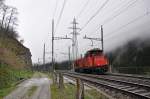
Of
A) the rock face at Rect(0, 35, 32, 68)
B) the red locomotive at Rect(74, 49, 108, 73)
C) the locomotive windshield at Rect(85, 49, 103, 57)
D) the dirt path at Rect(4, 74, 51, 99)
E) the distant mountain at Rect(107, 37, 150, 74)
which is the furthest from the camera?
the distant mountain at Rect(107, 37, 150, 74)

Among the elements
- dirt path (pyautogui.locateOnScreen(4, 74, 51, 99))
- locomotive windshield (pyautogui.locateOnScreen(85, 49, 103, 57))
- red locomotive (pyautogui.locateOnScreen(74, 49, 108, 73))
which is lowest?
dirt path (pyautogui.locateOnScreen(4, 74, 51, 99))

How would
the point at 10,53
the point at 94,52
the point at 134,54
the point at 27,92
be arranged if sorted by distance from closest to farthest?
the point at 27,92 → the point at 94,52 → the point at 10,53 → the point at 134,54

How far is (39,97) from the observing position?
16734 mm

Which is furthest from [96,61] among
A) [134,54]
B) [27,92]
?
[27,92]

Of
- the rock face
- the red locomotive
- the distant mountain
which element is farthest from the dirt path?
the distant mountain

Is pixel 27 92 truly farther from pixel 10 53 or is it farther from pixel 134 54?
pixel 134 54

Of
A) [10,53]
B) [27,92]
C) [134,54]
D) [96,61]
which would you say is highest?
[134,54]

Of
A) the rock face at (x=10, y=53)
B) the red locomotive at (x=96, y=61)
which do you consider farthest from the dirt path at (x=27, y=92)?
the red locomotive at (x=96, y=61)

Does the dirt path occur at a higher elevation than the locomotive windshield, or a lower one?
lower

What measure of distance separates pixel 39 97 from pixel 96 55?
27.3m

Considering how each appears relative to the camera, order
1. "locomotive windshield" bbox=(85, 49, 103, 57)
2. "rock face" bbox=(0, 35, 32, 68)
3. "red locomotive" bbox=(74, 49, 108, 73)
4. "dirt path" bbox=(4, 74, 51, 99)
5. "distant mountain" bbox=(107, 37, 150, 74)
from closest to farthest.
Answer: "dirt path" bbox=(4, 74, 51, 99) → "rock face" bbox=(0, 35, 32, 68) → "red locomotive" bbox=(74, 49, 108, 73) → "locomotive windshield" bbox=(85, 49, 103, 57) → "distant mountain" bbox=(107, 37, 150, 74)

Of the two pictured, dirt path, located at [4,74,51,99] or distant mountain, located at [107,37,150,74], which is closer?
dirt path, located at [4,74,51,99]

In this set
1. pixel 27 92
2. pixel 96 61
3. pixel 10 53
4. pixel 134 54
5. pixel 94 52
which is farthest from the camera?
pixel 134 54

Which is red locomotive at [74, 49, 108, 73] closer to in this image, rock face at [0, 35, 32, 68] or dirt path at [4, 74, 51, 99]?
rock face at [0, 35, 32, 68]
